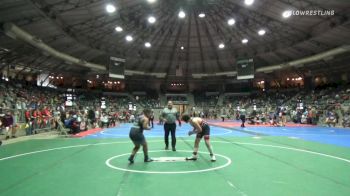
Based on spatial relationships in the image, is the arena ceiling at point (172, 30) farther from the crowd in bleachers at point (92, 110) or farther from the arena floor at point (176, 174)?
the arena floor at point (176, 174)

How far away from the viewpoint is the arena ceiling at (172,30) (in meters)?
22.7

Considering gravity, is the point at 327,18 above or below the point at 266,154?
above

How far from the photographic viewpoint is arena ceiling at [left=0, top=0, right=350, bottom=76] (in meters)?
22.7

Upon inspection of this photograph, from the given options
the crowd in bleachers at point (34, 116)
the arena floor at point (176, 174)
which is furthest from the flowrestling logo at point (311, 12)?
the crowd in bleachers at point (34, 116)

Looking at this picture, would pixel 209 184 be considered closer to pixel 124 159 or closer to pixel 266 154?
pixel 124 159

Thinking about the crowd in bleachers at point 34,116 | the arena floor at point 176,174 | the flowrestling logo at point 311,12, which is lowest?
the arena floor at point 176,174

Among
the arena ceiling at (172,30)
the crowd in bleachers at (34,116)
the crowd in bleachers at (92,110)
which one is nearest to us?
the crowd in bleachers at (34,116)

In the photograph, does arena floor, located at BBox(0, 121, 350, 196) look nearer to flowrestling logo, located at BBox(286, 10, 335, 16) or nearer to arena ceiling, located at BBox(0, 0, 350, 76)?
arena ceiling, located at BBox(0, 0, 350, 76)

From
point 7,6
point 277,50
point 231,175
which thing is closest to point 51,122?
point 7,6

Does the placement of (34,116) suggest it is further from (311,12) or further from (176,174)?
(311,12)

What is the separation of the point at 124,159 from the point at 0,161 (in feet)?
13.5

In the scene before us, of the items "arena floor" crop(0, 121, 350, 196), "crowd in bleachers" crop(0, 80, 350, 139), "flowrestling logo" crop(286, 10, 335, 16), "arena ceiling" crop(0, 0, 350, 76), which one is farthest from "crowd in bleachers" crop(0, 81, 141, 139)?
"flowrestling logo" crop(286, 10, 335, 16)

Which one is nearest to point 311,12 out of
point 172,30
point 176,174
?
point 172,30

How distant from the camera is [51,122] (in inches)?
966
